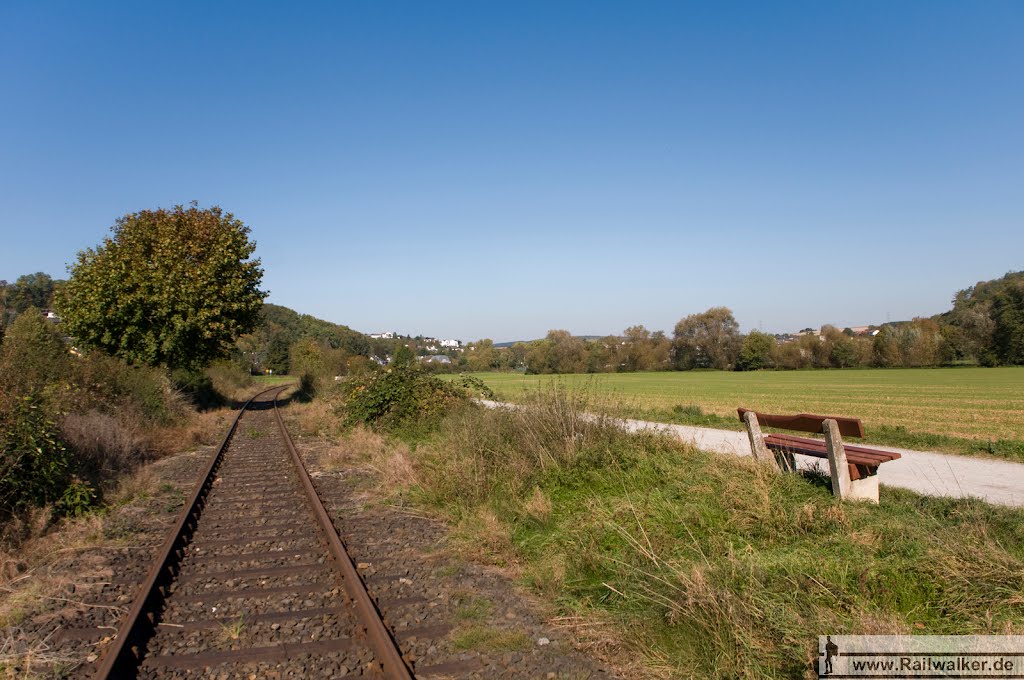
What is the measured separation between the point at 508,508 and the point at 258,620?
319 cm

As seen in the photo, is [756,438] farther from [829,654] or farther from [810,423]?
[829,654]

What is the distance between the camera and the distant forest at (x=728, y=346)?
67562 millimetres

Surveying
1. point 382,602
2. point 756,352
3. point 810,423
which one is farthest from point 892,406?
point 756,352

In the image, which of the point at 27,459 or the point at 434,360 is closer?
the point at 27,459

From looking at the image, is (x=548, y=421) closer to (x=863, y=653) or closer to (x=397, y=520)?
(x=397, y=520)

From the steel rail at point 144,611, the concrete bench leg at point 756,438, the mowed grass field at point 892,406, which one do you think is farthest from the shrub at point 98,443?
the concrete bench leg at point 756,438

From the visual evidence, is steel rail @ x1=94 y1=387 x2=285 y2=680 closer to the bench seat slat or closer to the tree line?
the bench seat slat

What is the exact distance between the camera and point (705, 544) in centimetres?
566

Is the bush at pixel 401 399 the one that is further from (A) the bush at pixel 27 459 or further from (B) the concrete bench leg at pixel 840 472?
(B) the concrete bench leg at pixel 840 472

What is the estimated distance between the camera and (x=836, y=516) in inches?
236

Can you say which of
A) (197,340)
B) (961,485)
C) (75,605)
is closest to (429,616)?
(75,605)

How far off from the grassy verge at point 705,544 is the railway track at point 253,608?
154 centimetres

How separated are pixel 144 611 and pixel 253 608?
31.4 inches

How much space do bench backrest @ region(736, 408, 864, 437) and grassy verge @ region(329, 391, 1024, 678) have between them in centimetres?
70
